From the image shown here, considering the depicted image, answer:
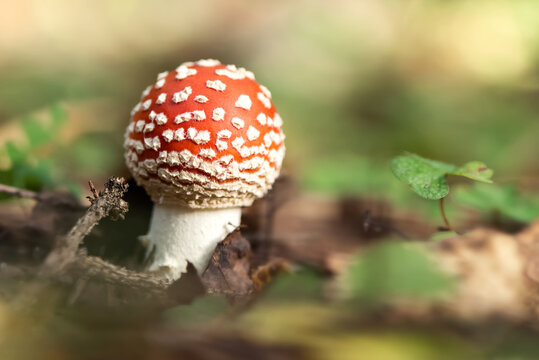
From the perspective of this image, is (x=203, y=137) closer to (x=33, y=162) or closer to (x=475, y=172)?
(x=475, y=172)

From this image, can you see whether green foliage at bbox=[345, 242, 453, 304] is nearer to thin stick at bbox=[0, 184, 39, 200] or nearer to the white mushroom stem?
the white mushroom stem

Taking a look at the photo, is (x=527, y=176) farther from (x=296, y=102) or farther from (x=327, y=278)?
(x=327, y=278)

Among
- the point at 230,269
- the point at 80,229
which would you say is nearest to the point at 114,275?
the point at 80,229

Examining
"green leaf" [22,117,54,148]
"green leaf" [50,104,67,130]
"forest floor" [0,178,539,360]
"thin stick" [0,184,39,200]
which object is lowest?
"forest floor" [0,178,539,360]

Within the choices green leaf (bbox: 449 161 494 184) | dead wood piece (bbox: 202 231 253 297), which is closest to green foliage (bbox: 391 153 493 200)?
green leaf (bbox: 449 161 494 184)

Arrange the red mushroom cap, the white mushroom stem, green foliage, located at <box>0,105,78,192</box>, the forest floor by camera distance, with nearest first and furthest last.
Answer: the forest floor, the red mushroom cap, the white mushroom stem, green foliage, located at <box>0,105,78,192</box>

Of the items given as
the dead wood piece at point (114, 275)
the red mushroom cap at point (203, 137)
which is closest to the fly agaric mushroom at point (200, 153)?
the red mushroom cap at point (203, 137)

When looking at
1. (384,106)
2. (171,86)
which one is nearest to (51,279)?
(171,86)
